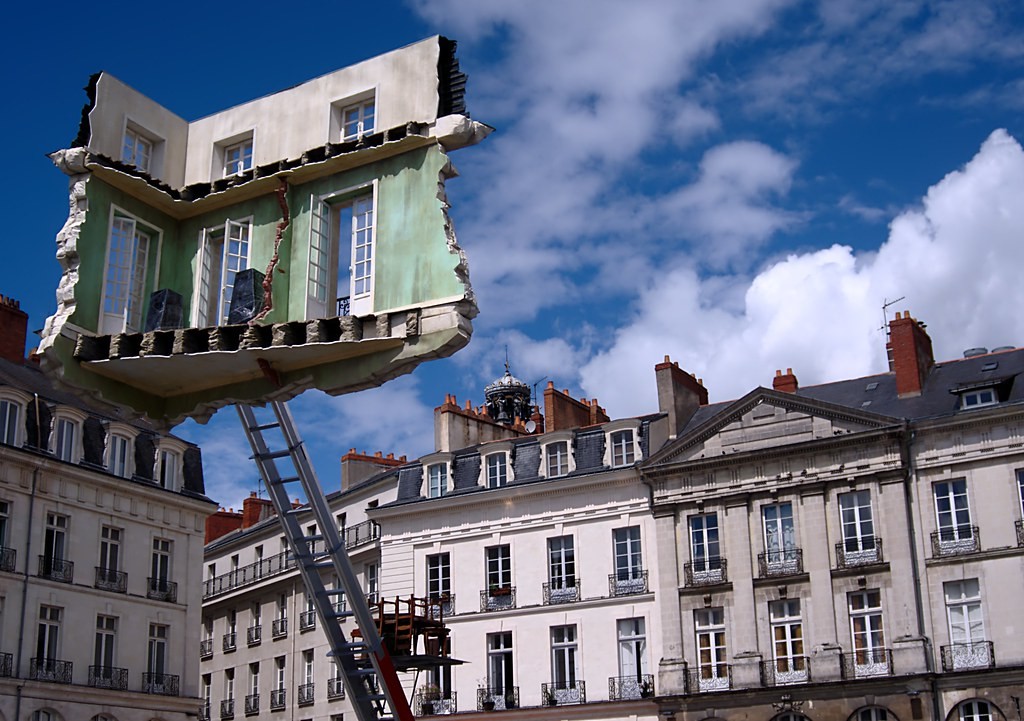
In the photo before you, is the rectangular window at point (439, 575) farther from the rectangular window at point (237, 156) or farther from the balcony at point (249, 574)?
the rectangular window at point (237, 156)

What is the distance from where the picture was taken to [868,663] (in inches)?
1455

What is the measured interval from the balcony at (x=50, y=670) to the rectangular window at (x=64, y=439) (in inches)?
224

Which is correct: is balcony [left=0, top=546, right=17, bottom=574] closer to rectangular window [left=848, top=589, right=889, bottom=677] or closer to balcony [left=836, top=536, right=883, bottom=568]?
balcony [left=836, top=536, right=883, bottom=568]

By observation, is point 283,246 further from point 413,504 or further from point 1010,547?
point 413,504

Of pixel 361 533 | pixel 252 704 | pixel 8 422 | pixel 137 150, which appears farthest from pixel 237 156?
pixel 252 704

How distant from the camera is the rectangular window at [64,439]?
3891 cm

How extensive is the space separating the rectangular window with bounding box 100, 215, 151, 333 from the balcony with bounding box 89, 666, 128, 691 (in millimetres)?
23725

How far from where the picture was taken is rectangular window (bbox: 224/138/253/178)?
1833cm

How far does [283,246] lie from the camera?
17047 mm

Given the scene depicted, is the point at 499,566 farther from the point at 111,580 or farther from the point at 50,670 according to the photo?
the point at 50,670

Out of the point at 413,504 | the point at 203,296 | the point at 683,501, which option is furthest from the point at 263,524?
the point at 203,296

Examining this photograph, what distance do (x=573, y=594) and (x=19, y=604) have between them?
15.9 m

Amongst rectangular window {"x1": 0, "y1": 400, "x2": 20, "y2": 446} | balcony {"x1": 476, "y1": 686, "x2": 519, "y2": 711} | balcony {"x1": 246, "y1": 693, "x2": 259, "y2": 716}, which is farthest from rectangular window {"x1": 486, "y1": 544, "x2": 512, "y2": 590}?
rectangular window {"x1": 0, "y1": 400, "x2": 20, "y2": 446}

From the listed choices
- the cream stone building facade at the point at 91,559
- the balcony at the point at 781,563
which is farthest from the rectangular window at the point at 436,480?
the balcony at the point at 781,563
